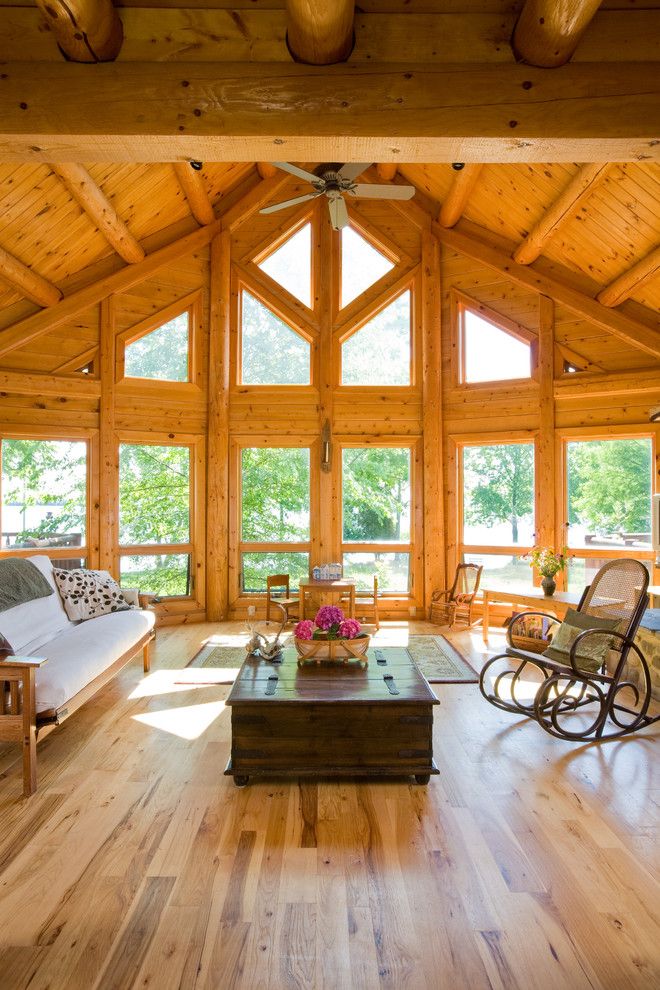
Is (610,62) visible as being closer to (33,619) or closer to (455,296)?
(33,619)

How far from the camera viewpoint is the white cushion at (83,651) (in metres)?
3.35

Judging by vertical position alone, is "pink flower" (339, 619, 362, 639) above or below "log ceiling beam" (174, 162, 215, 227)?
below

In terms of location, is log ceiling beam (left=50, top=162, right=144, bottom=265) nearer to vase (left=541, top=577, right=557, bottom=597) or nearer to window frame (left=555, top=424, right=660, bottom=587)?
window frame (left=555, top=424, right=660, bottom=587)

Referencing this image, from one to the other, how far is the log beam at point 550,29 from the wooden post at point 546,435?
5.12 m

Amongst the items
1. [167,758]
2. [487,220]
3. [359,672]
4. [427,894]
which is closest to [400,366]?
[487,220]

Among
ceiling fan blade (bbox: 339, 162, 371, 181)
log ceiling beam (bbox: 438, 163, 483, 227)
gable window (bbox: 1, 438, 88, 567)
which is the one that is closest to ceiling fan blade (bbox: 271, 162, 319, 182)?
ceiling fan blade (bbox: 339, 162, 371, 181)

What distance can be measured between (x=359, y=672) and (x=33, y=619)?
2534mm

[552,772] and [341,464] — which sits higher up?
[341,464]

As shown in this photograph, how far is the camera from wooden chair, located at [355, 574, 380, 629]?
7.19m

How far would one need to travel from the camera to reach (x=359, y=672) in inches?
146

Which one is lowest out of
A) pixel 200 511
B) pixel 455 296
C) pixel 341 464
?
pixel 200 511

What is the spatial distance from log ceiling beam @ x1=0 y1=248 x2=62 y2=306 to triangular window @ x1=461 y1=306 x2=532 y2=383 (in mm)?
4888

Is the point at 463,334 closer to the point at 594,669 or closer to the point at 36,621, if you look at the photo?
the point at 594,669

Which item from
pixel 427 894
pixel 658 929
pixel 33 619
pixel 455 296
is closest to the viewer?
pixel 658 929
